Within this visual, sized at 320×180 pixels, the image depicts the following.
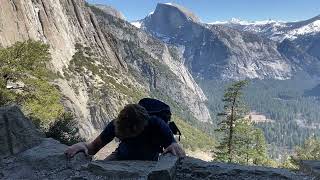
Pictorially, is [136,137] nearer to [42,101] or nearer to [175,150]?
[175,150]

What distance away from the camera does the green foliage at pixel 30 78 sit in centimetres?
3341

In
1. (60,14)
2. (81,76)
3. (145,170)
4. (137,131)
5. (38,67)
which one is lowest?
(145,170)

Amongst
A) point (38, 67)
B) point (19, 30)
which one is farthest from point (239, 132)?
point (19, 30)

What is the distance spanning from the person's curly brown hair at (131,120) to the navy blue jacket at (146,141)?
0.25m

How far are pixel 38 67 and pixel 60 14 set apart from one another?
10793cm

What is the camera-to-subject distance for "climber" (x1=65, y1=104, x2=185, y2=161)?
8.38 m

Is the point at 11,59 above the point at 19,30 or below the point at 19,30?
below

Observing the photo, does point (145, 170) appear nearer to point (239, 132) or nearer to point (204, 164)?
point (204, 164)

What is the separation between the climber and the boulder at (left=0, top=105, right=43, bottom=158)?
5.66 feet

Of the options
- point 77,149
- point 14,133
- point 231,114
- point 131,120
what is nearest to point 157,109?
point 131,120

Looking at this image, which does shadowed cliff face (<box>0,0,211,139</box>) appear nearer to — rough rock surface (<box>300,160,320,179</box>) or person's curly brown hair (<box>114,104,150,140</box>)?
rough rock surface (<box>300,160,320,179</box>)

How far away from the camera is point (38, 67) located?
35.2 m

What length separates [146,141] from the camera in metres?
8.97

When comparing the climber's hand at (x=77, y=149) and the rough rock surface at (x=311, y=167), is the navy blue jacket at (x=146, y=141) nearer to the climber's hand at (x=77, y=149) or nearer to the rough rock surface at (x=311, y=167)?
the climber's hand at (x=77, y=149)
